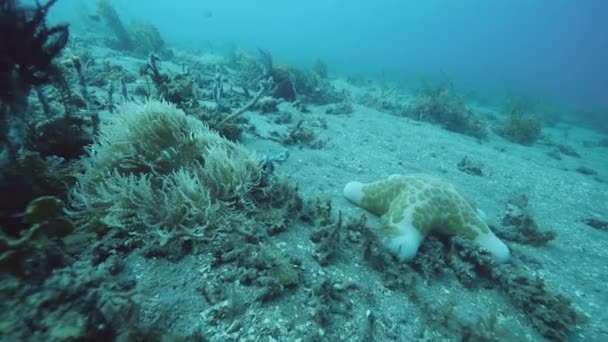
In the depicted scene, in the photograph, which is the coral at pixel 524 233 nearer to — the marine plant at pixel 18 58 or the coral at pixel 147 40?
the marine plant at pixel 18 58

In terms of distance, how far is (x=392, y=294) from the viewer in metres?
2.91

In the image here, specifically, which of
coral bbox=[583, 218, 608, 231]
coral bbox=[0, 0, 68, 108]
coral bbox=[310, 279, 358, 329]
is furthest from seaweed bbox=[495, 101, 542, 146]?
coral bbox=[0, 0, 68, 108]

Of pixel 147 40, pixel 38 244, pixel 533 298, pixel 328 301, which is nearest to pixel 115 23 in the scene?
pixel 147 40

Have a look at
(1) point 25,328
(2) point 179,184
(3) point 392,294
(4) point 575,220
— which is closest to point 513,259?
(3) point 392,294

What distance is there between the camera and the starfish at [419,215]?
329 centimetres

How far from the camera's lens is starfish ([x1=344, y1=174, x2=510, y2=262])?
10.8ft

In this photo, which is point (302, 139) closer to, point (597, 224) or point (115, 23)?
point (597, 224)

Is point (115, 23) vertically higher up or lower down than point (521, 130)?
higher up

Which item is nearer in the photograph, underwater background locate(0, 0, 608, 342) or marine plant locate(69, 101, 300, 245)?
underwater background locate(0, 0, 608, 342)

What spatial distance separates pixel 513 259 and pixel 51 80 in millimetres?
6066

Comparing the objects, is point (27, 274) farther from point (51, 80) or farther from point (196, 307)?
point (51, 80)

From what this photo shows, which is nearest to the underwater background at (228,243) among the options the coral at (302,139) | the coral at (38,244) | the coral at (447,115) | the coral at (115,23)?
the coral at (38,244)

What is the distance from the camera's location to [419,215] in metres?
3.43

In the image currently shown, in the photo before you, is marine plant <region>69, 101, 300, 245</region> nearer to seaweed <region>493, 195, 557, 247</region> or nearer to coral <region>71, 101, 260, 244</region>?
coral <region>71, 101, 260, 244</region>
